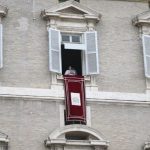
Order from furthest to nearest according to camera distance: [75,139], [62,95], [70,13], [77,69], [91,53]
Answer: [70,13]
[77,69]
[91,53]
[62,95]
[75,139]

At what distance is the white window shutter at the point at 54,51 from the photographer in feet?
95.7

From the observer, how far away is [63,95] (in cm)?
2880

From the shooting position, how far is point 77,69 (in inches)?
1185

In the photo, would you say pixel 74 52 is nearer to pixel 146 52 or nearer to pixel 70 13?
pixel 70 13

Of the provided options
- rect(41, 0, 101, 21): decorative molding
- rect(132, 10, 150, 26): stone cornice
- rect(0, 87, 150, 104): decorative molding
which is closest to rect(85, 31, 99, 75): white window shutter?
rect(41, 0, 101, 21): decorative molding

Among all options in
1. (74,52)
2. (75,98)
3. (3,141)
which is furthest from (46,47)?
(3,141)

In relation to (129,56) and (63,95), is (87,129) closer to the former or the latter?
(63,95)

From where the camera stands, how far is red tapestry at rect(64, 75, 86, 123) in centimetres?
2848

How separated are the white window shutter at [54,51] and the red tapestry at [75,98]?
0.60m

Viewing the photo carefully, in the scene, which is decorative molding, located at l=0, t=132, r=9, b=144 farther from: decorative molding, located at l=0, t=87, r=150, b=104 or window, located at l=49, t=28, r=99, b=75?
window, located at l=49, t=28, r=99, b=75

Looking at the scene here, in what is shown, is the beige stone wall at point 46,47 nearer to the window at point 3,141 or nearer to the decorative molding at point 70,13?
the decorative molding at point 70,13

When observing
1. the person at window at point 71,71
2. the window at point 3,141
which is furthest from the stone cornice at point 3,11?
the window at point 3,141

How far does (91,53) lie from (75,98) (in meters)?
2.26

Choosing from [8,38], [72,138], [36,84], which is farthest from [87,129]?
[8,38]
